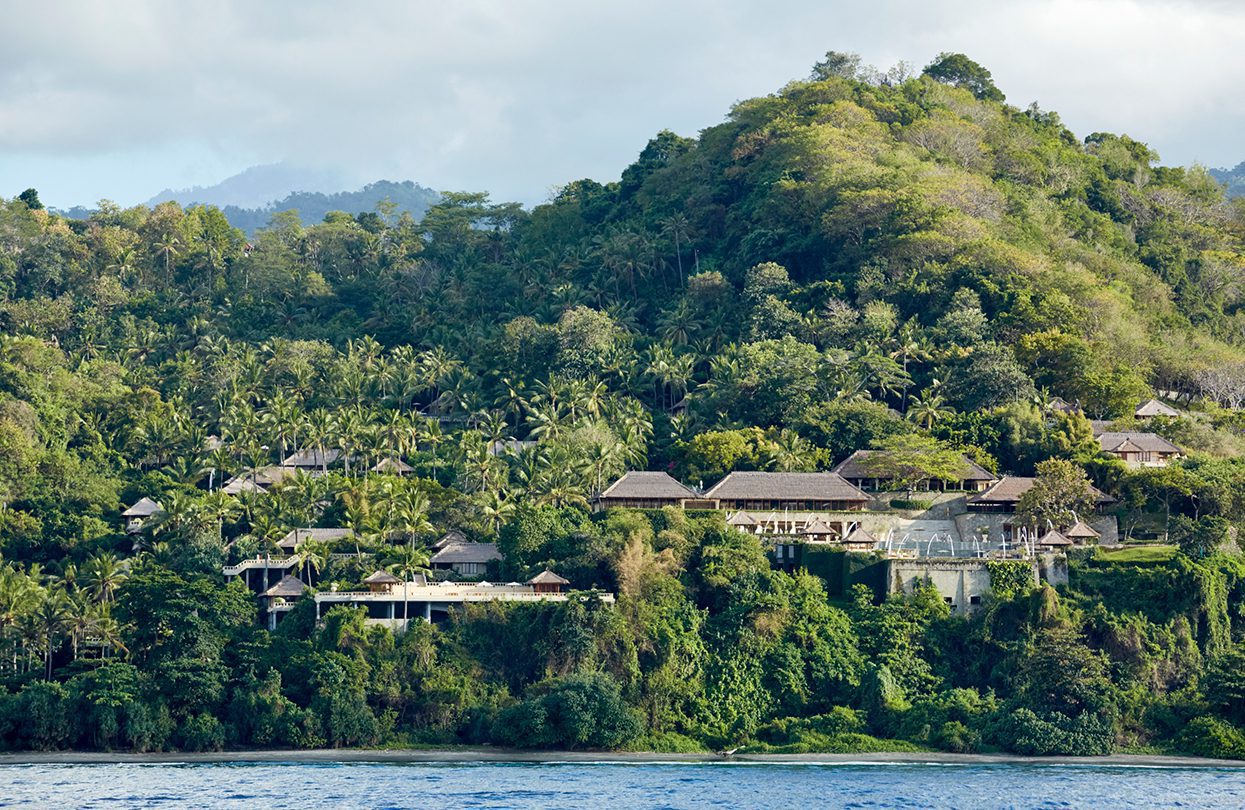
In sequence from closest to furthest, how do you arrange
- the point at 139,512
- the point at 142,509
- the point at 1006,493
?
the point at 1006,493 < the point at 139,512 < the point at 142,509

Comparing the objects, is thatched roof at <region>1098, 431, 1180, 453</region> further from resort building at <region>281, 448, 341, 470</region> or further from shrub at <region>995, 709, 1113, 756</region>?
resort building at <region>281, 448, 341, 470</region>

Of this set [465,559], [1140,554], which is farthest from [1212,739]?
[465,559]

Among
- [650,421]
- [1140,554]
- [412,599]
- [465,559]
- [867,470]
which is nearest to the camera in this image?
[412,599]

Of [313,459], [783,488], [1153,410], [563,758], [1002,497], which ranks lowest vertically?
[563,758]

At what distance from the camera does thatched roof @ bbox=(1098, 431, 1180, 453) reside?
82.1 m

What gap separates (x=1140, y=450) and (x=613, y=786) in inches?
1273

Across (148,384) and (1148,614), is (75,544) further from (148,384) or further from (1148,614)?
(1148,614)

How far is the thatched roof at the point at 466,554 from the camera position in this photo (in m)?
76.3

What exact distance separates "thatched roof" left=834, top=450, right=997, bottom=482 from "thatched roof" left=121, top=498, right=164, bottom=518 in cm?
3106

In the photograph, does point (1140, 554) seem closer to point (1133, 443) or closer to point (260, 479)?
Result: point (1133, 443)

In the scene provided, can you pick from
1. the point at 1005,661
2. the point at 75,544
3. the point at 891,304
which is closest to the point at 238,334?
the point at 75,544

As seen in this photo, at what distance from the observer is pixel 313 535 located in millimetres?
79250

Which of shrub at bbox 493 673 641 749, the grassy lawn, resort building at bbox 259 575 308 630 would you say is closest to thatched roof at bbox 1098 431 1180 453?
the grassy lawn

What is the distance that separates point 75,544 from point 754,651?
104 ft
